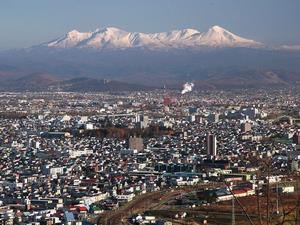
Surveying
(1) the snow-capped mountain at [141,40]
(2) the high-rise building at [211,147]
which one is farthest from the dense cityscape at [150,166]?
(1) the snow-capped mountain at [141,40]

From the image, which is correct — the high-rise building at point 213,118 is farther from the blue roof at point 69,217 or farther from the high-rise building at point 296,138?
the blue roof at point 69,217

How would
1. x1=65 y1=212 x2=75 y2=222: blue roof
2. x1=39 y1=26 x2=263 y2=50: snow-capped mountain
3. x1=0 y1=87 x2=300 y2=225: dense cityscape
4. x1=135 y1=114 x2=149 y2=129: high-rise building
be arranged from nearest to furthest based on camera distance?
x1=65 y1=212 x2=75 y2=222: blue roof < x1=0 y1=87 x2=300 y2=225: dense cityscape < x1=135 y1=114 x2=149 y2=129: high-rise building < x1=39 y1=26 x2=263 y2=50: snow-capped mountain

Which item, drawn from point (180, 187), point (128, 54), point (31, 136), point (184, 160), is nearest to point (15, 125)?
point (31, 136)

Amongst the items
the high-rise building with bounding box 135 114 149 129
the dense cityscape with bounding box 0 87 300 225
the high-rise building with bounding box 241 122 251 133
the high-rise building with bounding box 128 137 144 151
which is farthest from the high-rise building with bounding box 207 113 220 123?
the high-rise building with bounding box 128 137 144 151

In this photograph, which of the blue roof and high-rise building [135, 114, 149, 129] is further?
high-rise building [135, 114, 149, 129]

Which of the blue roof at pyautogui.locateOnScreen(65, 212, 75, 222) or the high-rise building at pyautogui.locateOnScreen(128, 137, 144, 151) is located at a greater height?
the blue roof at pyautogui.locateOnScreen(65, 212, 75, 222)

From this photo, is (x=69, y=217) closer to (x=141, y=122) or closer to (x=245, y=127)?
(x=245, y=127)

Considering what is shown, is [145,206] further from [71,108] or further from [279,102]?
[279,102]

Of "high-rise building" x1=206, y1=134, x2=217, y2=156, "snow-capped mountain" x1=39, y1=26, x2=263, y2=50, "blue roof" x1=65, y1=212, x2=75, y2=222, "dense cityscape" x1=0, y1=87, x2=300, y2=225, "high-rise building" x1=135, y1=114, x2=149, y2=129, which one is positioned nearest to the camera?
"blue roof" x1=65, y1=212, x2=75, y2=222

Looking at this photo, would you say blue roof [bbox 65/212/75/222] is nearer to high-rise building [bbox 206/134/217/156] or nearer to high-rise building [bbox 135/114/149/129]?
high-rise building [bbox 206/134/217/156]
